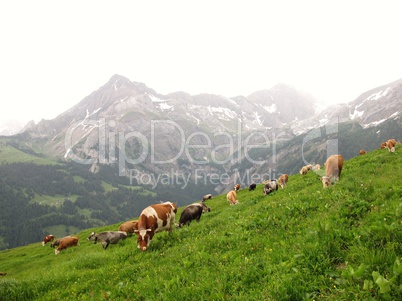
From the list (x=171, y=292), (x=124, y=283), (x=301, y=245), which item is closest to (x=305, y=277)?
(x=301, y=245)

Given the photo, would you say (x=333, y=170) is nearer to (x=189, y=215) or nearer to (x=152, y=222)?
(x=189, y=215)

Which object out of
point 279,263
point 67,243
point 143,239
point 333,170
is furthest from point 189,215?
point 67,243

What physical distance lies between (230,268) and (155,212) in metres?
9.75

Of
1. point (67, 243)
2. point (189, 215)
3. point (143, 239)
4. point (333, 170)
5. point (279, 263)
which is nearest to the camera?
point (279, 263)

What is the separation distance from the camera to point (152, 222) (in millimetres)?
15922

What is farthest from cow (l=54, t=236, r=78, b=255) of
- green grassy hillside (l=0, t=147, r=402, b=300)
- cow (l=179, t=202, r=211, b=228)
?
green grassy hillside (l=0, t=147, r=402, b=300)

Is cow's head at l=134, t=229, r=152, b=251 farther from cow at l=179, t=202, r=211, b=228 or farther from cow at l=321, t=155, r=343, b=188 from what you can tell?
cow at l=321, t=155, r=343, b=188

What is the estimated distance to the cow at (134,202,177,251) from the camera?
563 inches

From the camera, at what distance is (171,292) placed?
742 centimetres

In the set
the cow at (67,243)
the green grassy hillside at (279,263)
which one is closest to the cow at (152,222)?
the green grassy hillside at (279,263)

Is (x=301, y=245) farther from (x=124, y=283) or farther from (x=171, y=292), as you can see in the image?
(x=124, y=283)

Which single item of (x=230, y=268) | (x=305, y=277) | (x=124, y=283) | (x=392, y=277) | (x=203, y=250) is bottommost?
(x=124, y=283)

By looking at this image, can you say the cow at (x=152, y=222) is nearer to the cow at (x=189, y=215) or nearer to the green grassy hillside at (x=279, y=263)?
the green grassy hillside at (x=279, y=263)

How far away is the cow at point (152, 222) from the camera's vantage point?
1431 cm
